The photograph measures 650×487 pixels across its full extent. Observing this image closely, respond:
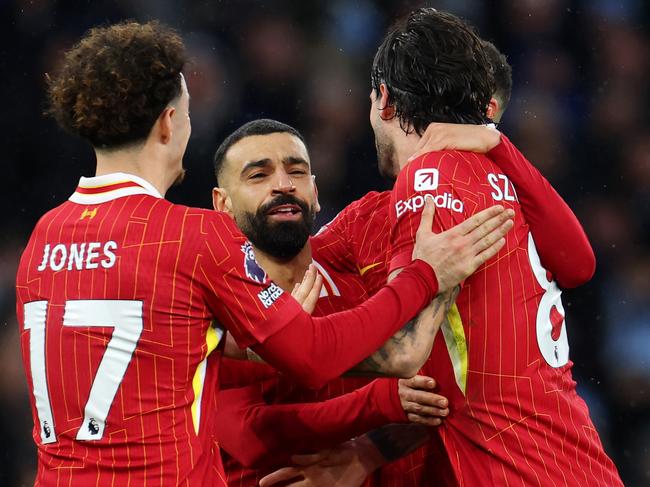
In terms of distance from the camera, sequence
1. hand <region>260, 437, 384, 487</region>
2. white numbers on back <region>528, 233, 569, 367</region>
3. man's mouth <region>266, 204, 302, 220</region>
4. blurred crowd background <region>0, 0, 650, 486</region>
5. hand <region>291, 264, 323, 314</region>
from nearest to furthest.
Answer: white numbers on back <region>528, 233, 569, 367</region>, hand <region>291, 264, 323, 314</region>, hand <region>260, 437, 384, 487</region>, man's mouth <region>266, 204, 302, 220</region>, blurred crowd background <region>0, 0, 650, 486</region>

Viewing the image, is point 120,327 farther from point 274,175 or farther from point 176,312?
point 274,175

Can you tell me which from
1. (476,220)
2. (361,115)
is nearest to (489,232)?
(476,220)

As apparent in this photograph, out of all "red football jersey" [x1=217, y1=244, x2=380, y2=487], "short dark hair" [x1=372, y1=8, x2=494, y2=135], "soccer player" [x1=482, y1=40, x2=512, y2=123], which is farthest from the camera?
"soccer player" [x1=482, y1=40, x2=512, y2=123]

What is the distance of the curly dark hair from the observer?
2086 mm

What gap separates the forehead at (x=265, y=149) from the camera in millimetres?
3604

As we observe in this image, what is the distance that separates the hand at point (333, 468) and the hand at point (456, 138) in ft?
3.51

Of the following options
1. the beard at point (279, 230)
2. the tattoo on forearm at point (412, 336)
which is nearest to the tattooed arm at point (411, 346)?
the tattoo on forearm at point (412, 336)

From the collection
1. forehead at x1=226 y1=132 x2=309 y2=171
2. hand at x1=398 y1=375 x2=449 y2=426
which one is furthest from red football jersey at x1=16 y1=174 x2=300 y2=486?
forehead at x1=226 y1=132 x2=309 y2=171

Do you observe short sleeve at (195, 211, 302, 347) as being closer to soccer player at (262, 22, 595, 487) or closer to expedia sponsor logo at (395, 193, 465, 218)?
expedia sponsor logo at (395, 193, 465, 218)

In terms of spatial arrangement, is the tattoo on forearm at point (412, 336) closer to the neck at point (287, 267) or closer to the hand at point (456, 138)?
the hand at point (456, 138)

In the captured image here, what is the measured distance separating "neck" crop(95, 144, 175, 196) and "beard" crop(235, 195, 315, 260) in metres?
1.24

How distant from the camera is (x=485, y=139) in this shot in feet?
8.23

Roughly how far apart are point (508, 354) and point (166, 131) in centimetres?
106

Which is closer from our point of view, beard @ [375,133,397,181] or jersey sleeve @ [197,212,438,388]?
jersey sleeve @ [197,212,438,388]
